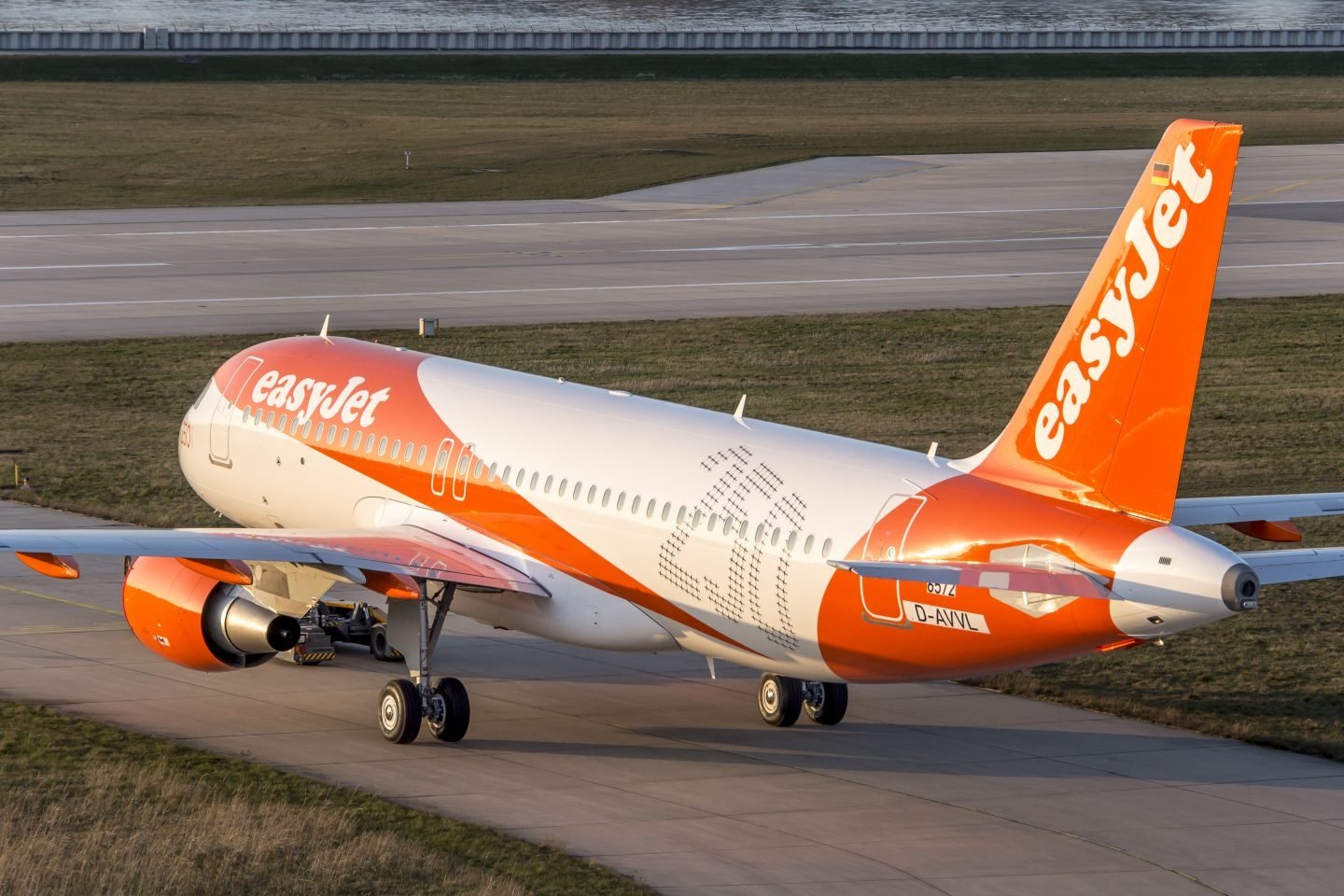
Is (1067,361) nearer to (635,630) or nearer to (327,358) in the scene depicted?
(635,630)

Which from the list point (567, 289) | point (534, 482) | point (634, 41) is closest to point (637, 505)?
point (534, 482)

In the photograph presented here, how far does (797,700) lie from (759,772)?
2.25 meters

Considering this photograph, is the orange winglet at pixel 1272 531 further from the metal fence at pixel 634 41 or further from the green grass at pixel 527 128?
the metal fence at pixel 634 41

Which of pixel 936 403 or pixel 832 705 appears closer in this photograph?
pixel 832 705

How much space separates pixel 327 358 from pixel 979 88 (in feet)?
392

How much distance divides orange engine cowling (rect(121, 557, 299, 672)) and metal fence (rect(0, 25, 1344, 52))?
141 m

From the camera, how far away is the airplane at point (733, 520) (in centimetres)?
2144

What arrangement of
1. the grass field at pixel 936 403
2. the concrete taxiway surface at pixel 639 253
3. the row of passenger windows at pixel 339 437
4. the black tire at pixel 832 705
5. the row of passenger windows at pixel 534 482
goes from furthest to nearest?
the concrete taxiway surface at pixel 639 253 < the grass field at pixel 936 403 < the row of passenger windows at pixel 339 437 < the black tire at pixel 832 705 < the row of passenger windows at pixel 534 482

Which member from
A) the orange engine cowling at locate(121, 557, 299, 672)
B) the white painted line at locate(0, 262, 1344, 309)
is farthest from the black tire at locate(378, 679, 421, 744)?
the white painted line at locate(0, 262, 1344, 309)

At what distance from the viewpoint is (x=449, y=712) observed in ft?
87.2

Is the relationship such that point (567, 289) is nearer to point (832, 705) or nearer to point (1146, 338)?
point (832, 705)

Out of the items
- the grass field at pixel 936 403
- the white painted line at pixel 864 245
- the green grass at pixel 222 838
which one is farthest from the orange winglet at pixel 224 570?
the white painted line at pixel 864 245

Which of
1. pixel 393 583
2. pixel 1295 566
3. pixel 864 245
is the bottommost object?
pixel 393 583

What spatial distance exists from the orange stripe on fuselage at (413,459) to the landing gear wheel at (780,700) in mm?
2501
